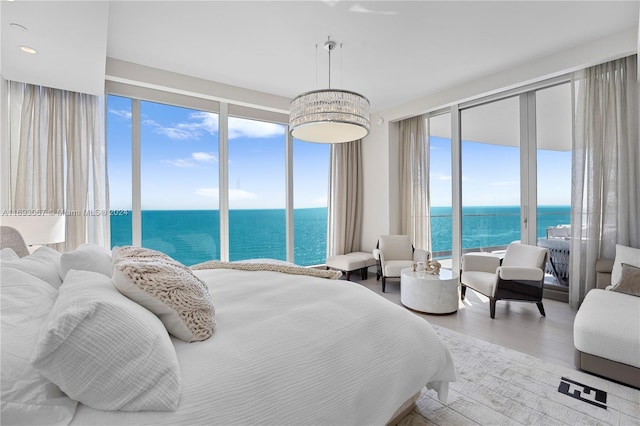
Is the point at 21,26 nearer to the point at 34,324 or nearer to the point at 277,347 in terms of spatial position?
Result: the point at 34,324

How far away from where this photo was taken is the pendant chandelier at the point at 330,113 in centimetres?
266

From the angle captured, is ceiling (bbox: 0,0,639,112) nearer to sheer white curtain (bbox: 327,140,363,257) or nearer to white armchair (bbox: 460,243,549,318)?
sheer white curtain (bbox: 327,140,363,257)

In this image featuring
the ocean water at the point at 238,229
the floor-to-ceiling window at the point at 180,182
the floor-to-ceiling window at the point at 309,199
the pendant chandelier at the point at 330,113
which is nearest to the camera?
the pendant chandelier at the point at 330,113

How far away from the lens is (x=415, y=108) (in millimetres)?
4840

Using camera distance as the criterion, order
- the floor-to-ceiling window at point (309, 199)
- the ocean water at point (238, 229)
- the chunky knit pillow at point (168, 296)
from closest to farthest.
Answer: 1. the chunky knit pillow at point (168, 296)
2. the ocean water at point (238, 229)
3. the floor-to-ceiling window at point (309, 199)

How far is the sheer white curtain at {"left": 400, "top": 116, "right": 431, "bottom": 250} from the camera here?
5.05 m

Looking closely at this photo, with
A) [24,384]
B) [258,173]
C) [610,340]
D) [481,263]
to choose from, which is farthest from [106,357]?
[258,173]

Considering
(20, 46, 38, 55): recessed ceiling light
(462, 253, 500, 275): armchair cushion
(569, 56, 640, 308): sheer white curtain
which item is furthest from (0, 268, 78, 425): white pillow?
(569, 56, 640, 308): sheer white curtain

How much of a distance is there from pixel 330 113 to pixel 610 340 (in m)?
2.58

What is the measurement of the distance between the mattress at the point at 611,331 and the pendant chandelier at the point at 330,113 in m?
2.29

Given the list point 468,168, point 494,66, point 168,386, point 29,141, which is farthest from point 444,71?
point 29,141

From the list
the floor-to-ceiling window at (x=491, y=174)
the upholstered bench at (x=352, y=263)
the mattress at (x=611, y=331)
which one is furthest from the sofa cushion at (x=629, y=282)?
the upholstered bench at (x=352, y=263)

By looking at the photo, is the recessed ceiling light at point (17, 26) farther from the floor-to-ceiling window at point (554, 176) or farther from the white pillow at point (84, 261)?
the floor-to-ceiling window at point (554, 176)

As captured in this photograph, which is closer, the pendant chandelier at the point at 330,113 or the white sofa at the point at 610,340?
the white sofa at the point at 610,340
